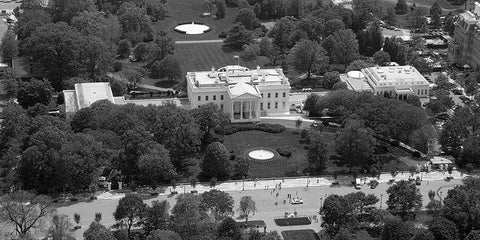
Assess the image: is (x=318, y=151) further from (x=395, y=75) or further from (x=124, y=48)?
(x=124, y=48)

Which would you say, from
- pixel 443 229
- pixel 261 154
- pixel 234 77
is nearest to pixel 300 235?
pixel 443 229

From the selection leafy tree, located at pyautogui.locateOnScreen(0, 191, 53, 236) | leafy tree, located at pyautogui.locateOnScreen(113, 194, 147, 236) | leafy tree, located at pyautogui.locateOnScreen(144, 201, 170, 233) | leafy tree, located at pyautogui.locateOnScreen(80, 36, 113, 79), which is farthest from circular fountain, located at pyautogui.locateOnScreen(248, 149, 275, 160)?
leafy tree, located at pyautogui.locateOnScreen(80, 36, 113, 79)

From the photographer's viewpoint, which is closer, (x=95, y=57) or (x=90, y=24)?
(x=95, y=57)

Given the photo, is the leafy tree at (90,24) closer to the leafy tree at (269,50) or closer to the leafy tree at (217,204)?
the leafy tree at (269,50)

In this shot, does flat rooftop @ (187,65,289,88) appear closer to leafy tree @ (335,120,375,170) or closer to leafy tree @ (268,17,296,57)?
leafy tree @ (268,17,296,57)

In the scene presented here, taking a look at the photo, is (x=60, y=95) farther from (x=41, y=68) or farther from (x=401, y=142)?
(x=401, y=142)
